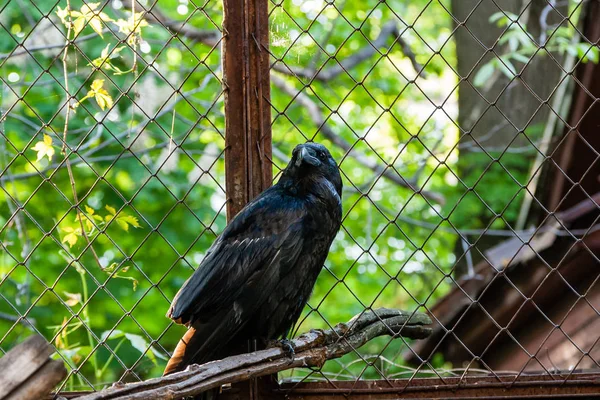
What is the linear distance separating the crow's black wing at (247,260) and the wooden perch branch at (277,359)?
26 centimetres

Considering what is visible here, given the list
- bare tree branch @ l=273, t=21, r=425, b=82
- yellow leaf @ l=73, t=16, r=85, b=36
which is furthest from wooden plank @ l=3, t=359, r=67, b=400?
bare tree branch @ l=273, t=21, r=425, b=82

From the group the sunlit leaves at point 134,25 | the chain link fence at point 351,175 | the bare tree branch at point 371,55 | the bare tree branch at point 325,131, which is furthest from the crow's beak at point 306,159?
the bare tree branch at point 325,131

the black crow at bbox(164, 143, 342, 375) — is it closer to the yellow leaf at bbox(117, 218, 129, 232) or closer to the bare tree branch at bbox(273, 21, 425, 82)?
the yellow leaf at bbox(117, 218, 129, 232)

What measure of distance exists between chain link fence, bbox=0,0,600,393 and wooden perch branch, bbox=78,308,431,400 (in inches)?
6.9

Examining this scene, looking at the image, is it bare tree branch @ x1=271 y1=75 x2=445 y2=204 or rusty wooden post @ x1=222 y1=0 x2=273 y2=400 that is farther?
bare tree branch @ x1=271 y1=75 x2=445 y2=204

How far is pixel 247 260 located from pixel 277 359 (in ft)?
1.34

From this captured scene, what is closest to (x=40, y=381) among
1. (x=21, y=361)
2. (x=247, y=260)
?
(x=21, y=361)

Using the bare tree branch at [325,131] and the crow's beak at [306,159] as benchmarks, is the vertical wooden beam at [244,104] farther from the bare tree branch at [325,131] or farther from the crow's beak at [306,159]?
the bare tree branch at [325,131]

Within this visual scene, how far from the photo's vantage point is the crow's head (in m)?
3.25

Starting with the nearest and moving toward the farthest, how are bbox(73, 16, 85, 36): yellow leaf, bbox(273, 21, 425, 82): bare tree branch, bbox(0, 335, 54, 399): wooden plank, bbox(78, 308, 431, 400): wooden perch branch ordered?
bbox(0, 335, 54, 399): wooden plank → bbox(78, 308, 431, 400): wooden perch branch → bbox(73, 16, 85, 36): yellow leaf → bbox(273, 21, 425, 82): bare tree branch

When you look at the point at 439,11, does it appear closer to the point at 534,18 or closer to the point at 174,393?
the point at 534,18

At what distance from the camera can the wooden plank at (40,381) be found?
1.67 m

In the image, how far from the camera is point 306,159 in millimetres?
3227

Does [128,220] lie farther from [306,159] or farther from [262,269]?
[306,159]
